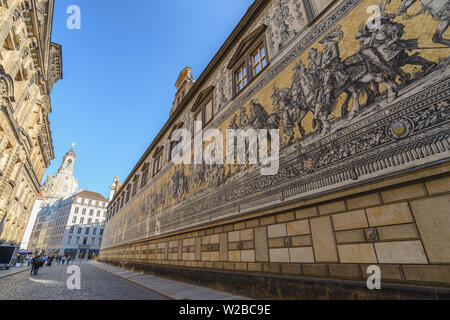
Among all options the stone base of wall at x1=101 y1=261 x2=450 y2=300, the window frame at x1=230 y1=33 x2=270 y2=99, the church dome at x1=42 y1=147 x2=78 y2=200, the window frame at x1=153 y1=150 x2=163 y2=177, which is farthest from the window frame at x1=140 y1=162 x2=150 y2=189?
the church dome at x1=42 y1=147 x2=78 y2=200

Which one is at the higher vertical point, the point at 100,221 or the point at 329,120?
the point at 100,221

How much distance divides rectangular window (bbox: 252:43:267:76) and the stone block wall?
457 cm

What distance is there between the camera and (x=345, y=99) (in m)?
3.74

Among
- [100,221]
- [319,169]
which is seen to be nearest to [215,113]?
[319,169]

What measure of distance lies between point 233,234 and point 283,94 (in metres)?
3.97

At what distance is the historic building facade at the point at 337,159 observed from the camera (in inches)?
107

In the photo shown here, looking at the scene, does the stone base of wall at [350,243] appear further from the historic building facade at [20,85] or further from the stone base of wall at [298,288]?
the historic building facade at [20,85]

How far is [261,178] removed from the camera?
16.9ft

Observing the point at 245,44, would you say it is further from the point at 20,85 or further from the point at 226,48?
the point at 20,85

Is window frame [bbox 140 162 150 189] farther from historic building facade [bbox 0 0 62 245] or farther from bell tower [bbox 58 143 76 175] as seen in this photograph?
bell tower [bbox 58 143 76 175]

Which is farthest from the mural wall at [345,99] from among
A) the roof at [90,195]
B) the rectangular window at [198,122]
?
the roof at [90,195]

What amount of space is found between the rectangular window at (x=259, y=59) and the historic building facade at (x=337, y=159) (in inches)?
1.8

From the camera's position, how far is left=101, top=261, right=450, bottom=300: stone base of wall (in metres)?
2.57
